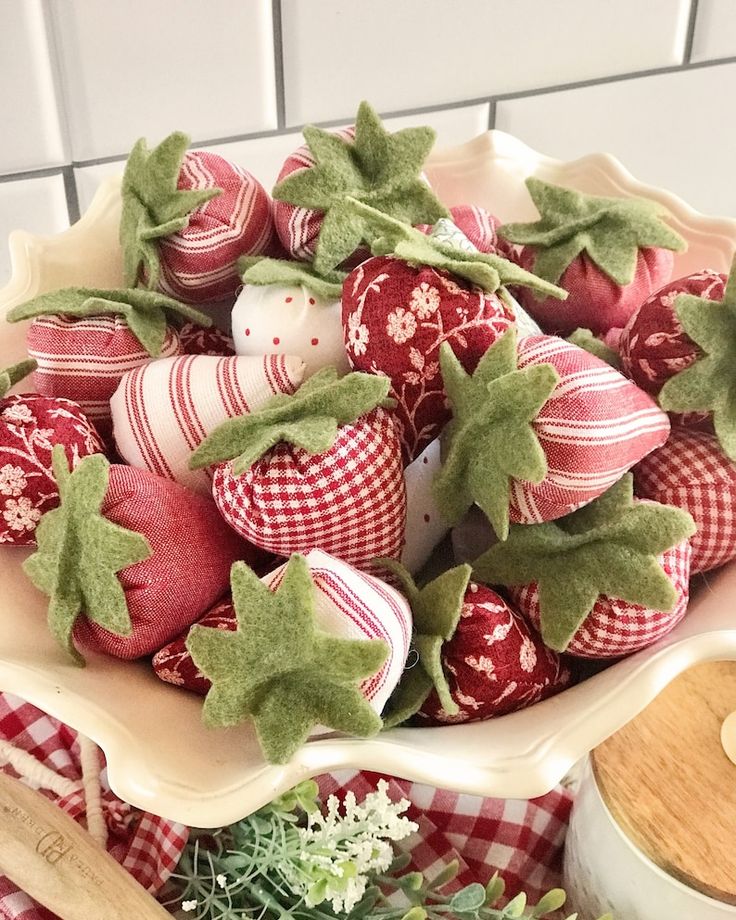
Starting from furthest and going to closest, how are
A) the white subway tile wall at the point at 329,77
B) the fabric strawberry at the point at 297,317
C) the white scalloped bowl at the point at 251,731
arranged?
the white subway tile wall at the point at 329,77
the fabric strawberry at the point at 297,317
the white scalloped bowl at the point at 251,731

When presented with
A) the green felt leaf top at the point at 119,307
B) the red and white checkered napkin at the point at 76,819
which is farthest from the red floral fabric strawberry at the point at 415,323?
the red and white checkered napkin at the point at 76,819

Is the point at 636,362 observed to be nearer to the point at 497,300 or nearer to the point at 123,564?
the point at 497,300

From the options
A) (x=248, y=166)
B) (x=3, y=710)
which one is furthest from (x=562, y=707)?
(x=248, y=166)

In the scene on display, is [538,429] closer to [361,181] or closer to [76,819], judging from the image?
[361,181]

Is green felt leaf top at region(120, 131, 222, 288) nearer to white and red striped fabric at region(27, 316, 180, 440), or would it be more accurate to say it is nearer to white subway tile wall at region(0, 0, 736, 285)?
white and red striped fabric at region(27, 316, 180, 440)

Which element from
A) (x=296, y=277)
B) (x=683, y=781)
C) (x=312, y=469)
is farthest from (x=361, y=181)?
(x=683, y=781)

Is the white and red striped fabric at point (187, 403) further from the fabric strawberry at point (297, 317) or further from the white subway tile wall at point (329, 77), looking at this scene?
the white subway tile wall at point (329, 77)
